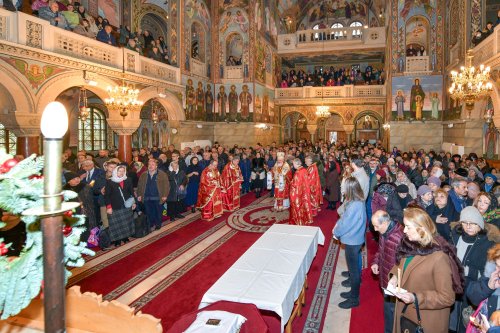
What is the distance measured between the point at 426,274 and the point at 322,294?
2.91 metres

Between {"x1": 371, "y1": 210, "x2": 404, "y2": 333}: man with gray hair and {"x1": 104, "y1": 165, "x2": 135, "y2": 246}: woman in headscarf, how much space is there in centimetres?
548

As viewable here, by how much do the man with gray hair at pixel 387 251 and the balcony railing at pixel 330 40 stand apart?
2521 centimetres

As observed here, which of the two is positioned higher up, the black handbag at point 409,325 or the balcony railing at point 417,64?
the balcony railing at point 417,64

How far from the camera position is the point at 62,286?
1209mm

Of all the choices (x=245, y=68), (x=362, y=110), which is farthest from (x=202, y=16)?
(x=362, y=110)

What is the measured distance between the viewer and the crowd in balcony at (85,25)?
10.8m

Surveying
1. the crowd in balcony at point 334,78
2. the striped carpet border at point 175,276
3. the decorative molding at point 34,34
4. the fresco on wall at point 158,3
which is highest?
the fresco on wall at point 158,3

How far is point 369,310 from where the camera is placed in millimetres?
4980

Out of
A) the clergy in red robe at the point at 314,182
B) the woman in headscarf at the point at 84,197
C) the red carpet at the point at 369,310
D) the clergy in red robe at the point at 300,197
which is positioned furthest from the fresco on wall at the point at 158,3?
the red carpet at the point at 369,310

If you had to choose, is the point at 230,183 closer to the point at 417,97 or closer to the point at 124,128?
the point at 124,128

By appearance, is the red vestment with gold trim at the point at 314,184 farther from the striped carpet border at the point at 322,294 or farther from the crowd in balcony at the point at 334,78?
the crowd in balcony at the point at 334,78

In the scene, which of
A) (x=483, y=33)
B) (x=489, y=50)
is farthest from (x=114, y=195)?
(x=483, y=33)

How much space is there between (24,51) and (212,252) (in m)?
7.88

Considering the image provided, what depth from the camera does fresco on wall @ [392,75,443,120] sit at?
1936 cm
